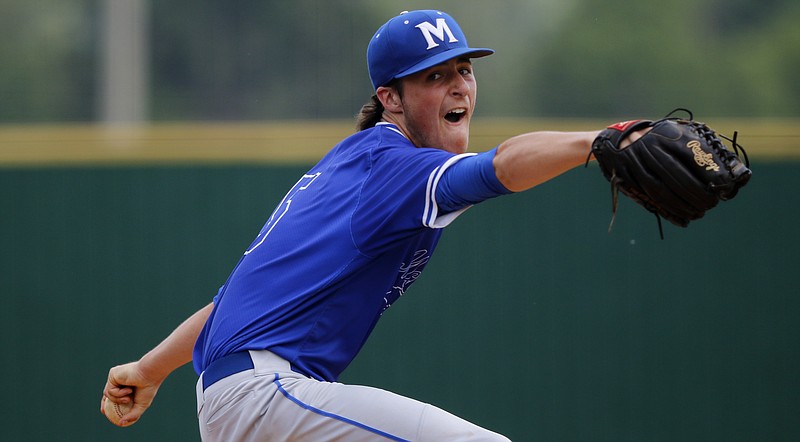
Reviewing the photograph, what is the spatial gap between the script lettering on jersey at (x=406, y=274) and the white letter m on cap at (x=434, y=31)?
0.67 metres

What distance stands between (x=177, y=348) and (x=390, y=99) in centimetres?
112

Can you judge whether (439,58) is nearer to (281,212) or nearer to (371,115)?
(371,115)

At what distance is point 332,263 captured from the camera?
3047 millimetres

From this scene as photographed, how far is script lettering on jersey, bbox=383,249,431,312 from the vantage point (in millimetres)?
3295

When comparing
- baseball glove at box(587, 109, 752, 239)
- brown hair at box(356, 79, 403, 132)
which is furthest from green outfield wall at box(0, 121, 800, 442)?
baseball glove at box(587, 109, 752, 239)

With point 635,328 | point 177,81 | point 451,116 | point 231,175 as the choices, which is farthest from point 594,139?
point 177,81

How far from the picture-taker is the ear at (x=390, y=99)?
354 cm

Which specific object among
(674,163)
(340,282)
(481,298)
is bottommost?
(481,298)

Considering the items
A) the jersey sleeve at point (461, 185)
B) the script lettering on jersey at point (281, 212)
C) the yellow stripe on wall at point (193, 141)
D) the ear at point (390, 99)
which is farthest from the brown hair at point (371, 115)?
the yellow stripe on wall at point (193, 141)

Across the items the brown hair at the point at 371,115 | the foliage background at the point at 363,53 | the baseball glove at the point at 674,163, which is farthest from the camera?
the foliage background at the point at 363,53

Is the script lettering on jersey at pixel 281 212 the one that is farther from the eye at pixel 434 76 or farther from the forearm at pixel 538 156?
the forearm at pixel 538 156

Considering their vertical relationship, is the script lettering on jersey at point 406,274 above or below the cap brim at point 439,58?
below

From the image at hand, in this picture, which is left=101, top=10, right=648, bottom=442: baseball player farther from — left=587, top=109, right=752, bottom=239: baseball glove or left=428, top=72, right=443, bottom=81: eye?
left=587, top=109, right=752, bottom=239: baseball glove

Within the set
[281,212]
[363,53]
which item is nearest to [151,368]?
[281,212]
